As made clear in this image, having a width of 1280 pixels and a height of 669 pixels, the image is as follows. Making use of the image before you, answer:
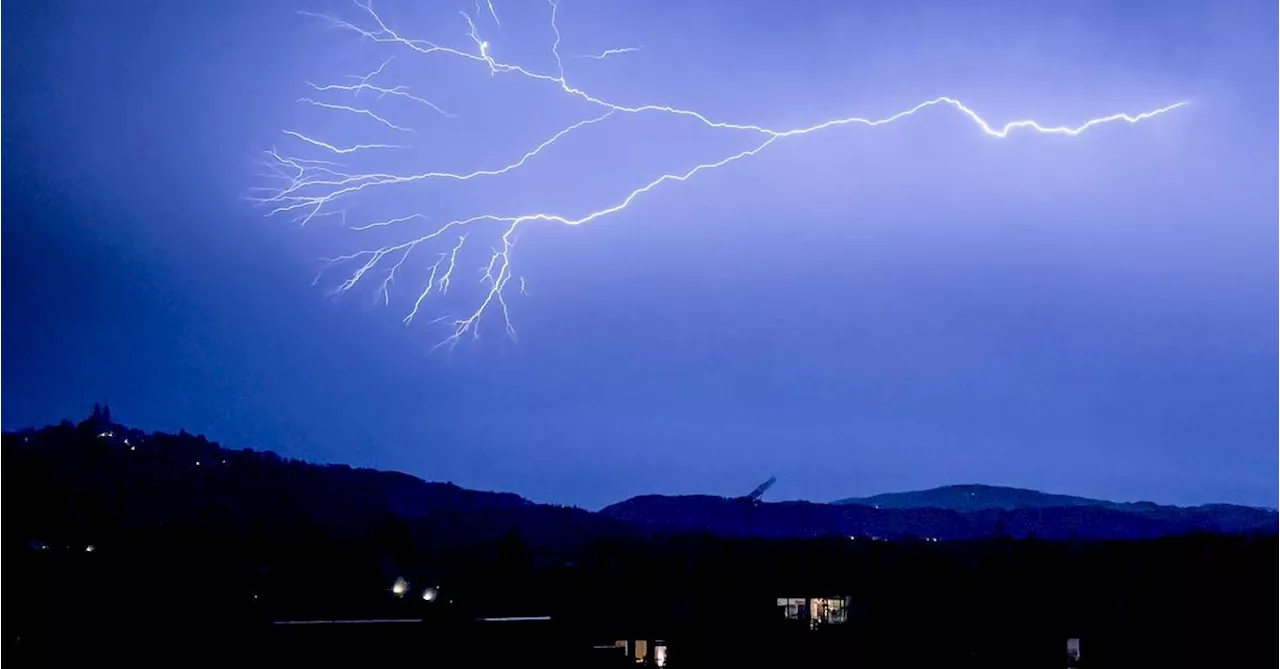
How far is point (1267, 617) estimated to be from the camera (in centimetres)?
1188

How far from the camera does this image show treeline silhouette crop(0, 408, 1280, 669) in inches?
366

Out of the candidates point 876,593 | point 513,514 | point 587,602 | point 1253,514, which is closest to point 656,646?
point 587,602

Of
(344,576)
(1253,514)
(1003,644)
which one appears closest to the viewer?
(1003,644)

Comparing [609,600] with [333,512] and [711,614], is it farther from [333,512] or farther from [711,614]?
[333,512]

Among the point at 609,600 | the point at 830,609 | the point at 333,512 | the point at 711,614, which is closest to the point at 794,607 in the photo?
the point at 830,609

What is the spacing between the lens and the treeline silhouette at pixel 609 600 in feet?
30.5

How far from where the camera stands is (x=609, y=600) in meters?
17.1

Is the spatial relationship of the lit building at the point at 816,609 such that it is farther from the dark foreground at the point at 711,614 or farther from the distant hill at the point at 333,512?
the distant hill at the point at 333,512

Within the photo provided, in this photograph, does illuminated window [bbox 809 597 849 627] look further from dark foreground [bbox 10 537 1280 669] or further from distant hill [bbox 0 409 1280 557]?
distant hill [bbox 0 409 1280 557]

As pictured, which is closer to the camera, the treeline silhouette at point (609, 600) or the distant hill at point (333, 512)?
the treeline silhouette at point (609, 600)

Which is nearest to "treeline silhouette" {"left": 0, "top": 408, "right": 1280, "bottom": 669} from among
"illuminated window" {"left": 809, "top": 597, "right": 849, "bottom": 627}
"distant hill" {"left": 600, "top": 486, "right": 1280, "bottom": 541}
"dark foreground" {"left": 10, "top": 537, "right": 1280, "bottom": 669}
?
"dark foreground" {"left": 10, "top": 537, "right": 1280, "bottom": 669}

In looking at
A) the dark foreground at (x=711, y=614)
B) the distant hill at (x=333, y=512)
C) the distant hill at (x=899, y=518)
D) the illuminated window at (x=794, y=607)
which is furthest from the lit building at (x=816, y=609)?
the distant hill at (x=899, y=518)

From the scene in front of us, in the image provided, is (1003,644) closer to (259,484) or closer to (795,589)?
(795,589)

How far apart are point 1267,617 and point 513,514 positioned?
155ft
